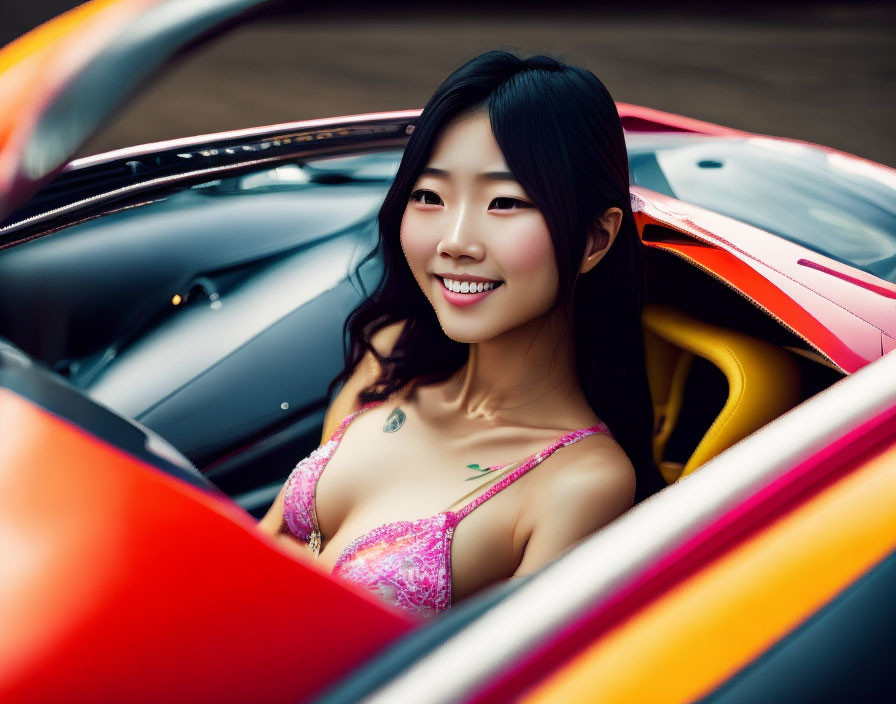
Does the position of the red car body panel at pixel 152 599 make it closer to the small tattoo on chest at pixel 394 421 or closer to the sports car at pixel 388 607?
the sports car at pixel 388 607

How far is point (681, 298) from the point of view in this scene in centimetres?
141

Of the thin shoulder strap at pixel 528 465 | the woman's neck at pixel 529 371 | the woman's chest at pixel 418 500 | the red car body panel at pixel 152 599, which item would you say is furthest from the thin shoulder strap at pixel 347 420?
the red car body panel at pixel 152 599

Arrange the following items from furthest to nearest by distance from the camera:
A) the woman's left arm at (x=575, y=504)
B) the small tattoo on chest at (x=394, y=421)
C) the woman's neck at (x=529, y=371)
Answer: the small tattoo on chest at (x=394, y=421)
the woman's neck at (x=529, y=371)
the woman's left arm at (x=575, y=504)

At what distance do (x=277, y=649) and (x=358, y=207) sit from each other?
1240mm

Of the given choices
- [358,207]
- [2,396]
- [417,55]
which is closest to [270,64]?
[417,55]

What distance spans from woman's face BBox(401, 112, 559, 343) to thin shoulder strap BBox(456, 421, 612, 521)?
0.55ft

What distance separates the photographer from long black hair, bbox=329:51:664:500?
1.15 metres

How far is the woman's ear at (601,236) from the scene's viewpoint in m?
1.21

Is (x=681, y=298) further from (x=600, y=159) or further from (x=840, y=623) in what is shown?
(x=840, y=623)

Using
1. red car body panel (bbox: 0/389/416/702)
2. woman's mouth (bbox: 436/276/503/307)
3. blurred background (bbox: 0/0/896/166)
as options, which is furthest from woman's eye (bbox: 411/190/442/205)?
blurred background (bbox: 0/0/896/166)

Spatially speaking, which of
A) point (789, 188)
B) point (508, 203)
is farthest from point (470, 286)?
point (789, 188)

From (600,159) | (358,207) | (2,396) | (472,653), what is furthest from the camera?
(358,207)

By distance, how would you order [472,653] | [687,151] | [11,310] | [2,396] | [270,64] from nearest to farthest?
[472,653] < [2,396] < [11,310] < [687,151] < [270,64]

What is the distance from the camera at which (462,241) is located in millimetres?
1170
